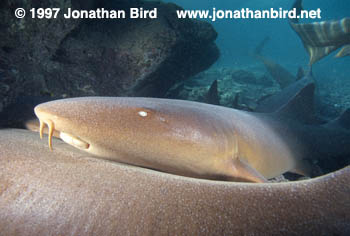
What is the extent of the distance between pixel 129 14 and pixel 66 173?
4.81 m

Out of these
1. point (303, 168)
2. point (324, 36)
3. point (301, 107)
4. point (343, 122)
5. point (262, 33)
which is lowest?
point (303, 168)

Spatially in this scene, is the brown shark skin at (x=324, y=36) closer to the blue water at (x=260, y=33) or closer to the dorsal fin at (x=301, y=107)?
the dorsal fin at (x=301, y=107)

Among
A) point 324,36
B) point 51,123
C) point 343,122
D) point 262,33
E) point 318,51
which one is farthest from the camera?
point 262,33

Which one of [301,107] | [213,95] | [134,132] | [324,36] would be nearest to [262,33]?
[324,36]

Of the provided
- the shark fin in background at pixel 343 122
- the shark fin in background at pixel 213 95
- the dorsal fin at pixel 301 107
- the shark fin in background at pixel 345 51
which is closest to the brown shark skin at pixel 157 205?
the dorsal fin at pixel 301 107

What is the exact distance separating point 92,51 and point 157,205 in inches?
160

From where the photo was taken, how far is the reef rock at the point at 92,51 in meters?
2.67

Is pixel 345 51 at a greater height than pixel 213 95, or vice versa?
pixel 345 51

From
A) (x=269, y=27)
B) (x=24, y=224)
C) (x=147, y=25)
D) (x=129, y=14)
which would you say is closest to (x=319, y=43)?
(x=147, y=25)

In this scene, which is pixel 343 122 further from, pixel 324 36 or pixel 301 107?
pixel 324 36

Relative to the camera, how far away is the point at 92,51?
4027 mm

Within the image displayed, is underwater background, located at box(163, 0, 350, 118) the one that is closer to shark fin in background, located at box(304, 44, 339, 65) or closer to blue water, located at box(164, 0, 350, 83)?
blue water, located at box(164, 0, 350, 83)

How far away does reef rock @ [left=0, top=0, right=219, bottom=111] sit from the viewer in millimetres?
2668

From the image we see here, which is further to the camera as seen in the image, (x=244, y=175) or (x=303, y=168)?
(x=303, y=168)
